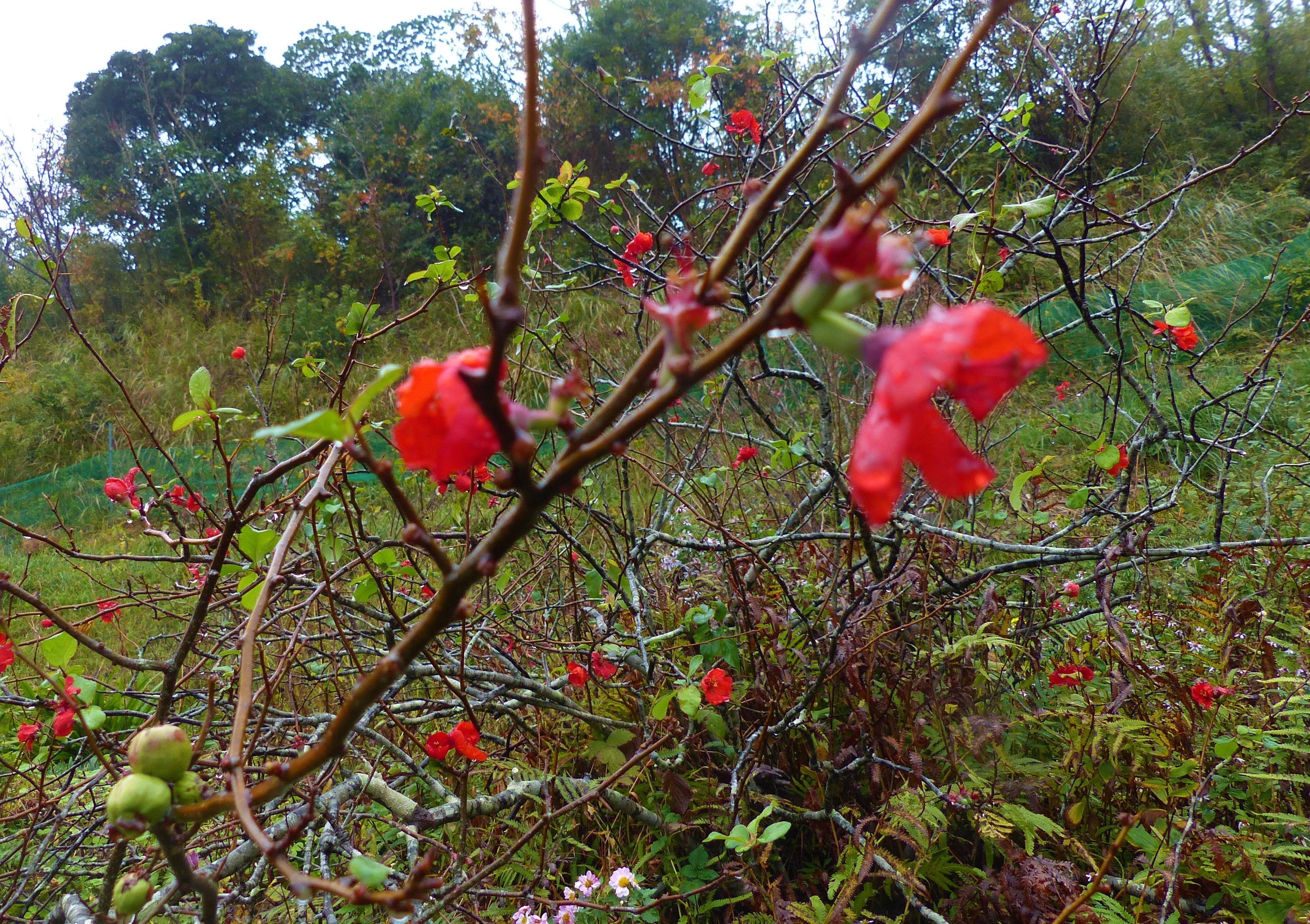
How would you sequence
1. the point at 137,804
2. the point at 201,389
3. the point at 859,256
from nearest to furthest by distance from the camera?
1. the point at 859,256
2. the point at 137,804
3. the point at 201,389

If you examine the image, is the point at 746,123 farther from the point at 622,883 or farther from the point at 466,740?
the point at 622,883

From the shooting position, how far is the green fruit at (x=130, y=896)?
366mm

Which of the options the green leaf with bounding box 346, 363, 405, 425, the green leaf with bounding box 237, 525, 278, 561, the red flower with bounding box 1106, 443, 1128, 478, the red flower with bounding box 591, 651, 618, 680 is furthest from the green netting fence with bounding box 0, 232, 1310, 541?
the green leaf with bounding box 346, 363, 405, 425

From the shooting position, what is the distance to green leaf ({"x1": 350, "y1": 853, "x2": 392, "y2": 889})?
32 centimetres

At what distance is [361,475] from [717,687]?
274cm

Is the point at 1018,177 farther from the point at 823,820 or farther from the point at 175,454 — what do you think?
the point at 175,454

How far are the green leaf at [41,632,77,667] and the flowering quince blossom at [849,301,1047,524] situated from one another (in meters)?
0.74

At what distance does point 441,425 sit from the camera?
29 cm

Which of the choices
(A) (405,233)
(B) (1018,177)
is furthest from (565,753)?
(A) (405,233)

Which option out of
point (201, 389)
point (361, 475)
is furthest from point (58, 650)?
point (361, 475)

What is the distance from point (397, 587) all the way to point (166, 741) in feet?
5.70

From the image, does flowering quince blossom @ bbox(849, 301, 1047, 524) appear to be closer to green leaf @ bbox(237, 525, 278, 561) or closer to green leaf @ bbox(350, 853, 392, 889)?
green leaf @ bbox(350, 853, 392, 889)

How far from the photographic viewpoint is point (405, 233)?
7.27 meters

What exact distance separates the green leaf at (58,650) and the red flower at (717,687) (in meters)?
0.83
